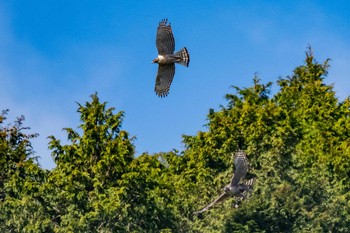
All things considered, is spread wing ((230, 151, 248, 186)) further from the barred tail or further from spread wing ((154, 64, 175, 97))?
the barred tail

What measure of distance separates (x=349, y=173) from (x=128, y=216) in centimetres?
982

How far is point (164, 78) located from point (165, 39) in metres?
0.98

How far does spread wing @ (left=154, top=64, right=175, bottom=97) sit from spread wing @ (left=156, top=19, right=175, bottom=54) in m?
0.43

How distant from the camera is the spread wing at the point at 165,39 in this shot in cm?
3050

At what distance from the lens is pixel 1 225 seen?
52.7 m

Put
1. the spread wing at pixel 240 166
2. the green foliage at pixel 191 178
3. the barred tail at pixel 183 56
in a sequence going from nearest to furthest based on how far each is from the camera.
Answer: the barred tail at pixel 183 56 < the spread wing at pixel 240 166 < the green foliage at pixel 191 178

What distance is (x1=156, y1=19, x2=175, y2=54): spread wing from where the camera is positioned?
100ft

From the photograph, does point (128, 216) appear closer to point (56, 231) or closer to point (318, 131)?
point (56, 231)

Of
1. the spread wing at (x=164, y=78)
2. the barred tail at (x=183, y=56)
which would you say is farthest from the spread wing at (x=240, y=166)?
the barred tail at (x=183, y=56)

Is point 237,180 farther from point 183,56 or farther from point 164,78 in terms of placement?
point 183,56

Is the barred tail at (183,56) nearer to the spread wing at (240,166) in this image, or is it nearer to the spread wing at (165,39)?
the spread wing at (165,39)

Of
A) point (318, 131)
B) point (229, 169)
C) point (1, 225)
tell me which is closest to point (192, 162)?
point (229, 169)

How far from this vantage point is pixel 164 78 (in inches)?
1220

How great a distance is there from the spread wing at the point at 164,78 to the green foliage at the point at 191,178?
1997cm
